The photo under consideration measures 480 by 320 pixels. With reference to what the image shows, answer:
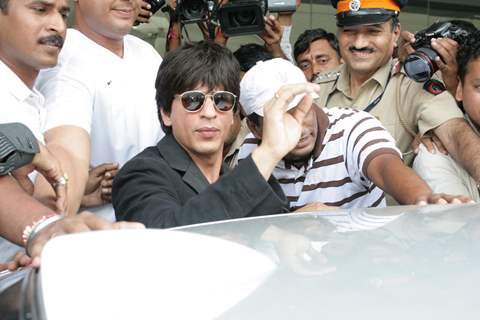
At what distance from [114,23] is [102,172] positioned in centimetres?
55

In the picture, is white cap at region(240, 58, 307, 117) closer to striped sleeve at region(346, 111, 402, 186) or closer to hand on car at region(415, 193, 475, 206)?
striped sleeve at region(346, 111, 402, 186)

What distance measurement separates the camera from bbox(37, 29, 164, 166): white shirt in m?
2.54

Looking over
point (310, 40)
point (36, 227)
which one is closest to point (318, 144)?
point (36, 227)

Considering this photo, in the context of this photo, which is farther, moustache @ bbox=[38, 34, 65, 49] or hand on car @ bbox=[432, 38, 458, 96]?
hand on car @ bbox=[432, 38, 458, 96]

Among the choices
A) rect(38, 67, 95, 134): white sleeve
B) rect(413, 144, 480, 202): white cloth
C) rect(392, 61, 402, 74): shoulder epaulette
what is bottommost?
rect(413, 144, 480, 202): white cloth

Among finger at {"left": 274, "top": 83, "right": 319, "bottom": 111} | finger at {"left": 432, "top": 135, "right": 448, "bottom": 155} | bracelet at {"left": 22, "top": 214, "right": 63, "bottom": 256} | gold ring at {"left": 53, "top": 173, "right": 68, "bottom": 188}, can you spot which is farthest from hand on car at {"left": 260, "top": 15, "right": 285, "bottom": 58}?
bracelet at {"left": 22, "top": 214, "right": 63, "bottom": 256}

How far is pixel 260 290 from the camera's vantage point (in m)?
0.99

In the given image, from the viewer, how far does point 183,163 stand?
224 cm

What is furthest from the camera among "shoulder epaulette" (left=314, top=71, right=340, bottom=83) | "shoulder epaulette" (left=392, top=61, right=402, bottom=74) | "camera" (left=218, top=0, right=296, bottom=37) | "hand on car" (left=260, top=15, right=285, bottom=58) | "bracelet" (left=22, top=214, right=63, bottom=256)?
"hand on car" (left=260, top=15, right=285, bottom=58)

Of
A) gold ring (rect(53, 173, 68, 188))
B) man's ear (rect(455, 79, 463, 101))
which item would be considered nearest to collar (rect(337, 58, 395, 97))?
man's ear (rect(455, 79, 463, 101))

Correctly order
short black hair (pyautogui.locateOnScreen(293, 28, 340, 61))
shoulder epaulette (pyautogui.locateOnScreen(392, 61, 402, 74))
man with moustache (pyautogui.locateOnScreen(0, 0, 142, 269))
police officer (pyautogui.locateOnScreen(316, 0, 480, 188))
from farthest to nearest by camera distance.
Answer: short black hair (pyautogui.locateOnScreen(293, 28, 340, 61)), shoulder epaulette (pyautogui.locateOnScreen(392, 61, 402, 74)), police officer (pyautogui.locateOnScreen(316, 0, 480, 188)), man with moustache (pyautogui.locateOnScreen(0, 0, 142, 269))

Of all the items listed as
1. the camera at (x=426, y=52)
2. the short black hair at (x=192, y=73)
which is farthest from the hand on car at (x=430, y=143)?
the short black hair at (x=192, y=73)

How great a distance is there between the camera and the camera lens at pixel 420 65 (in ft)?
9.46

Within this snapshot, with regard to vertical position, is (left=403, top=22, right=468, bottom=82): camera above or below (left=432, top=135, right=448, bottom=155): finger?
above
